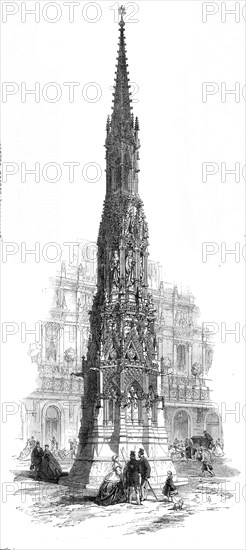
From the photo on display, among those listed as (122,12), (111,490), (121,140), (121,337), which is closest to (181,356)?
(121,337)

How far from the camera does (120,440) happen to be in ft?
42.1

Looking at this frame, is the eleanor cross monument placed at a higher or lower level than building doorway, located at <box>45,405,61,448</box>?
higher

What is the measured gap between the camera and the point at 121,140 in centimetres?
1400

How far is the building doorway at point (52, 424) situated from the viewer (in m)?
14.3

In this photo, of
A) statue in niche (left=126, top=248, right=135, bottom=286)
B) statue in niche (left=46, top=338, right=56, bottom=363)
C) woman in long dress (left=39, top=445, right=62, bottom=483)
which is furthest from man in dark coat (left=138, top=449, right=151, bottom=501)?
statue in niche (left=126, top=248, right=135, bottom=286)

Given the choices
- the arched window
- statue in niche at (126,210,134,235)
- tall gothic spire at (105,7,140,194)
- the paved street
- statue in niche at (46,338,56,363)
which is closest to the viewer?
the paved street

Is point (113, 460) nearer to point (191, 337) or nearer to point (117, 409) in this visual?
point (117, 409)

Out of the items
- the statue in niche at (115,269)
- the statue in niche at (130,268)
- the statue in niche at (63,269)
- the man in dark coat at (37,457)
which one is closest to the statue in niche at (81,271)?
Result: the statue in niche at (63,269)

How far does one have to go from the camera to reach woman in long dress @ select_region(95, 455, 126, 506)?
11.8 m

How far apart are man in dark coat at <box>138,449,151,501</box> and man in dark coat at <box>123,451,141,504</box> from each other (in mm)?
71

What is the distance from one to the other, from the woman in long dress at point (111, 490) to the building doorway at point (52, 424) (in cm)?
240

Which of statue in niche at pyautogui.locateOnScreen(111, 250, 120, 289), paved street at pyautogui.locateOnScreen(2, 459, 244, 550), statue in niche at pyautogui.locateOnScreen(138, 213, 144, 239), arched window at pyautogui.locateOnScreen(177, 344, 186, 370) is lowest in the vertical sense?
paved street at pyautogui.locateOnScreen(2, 459, 244, 550)

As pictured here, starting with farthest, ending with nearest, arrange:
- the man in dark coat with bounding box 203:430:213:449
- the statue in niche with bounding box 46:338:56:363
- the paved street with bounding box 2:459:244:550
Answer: the man in dark coat with bounding box 203:430:213:449
the statue in niche with bounding box 46:338:56:363
the paved street with bounding box 2:459:244:550

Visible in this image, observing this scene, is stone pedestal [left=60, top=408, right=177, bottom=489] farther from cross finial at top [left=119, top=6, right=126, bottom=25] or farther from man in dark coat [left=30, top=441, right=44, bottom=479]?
cross finial at top [left=119, top=6, right=126, bottom=25]
